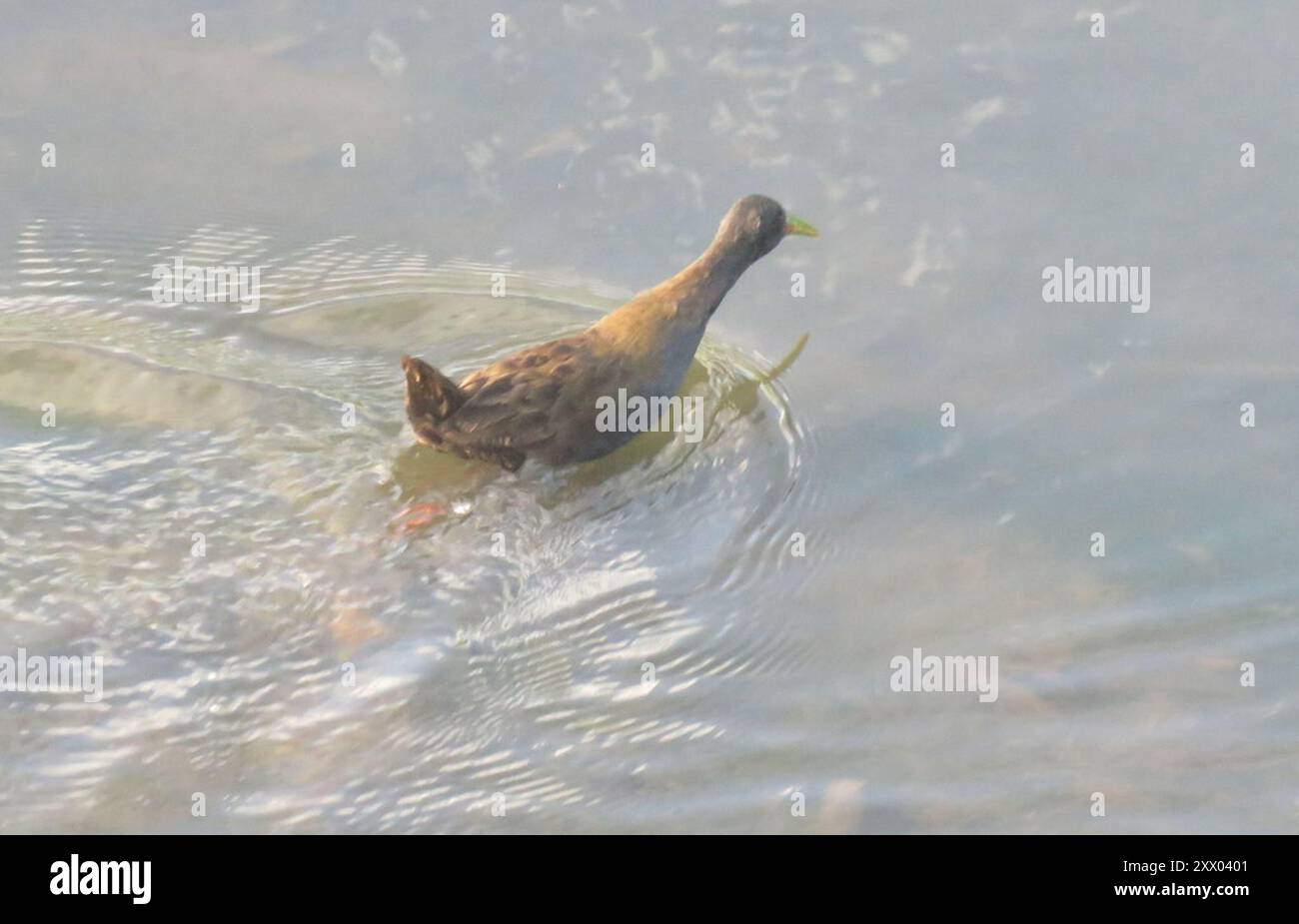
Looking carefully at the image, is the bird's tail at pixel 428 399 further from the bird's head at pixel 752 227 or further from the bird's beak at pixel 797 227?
the bird's beak at pixel 797 227

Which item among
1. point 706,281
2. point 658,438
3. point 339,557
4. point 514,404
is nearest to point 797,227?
point 706,281

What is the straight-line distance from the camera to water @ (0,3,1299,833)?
20.7ft

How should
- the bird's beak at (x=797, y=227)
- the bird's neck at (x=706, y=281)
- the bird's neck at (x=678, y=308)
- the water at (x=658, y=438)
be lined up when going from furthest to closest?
the bird's beak at (x=797, y=227) < the bird's neck at (x=706, y=281) < the bird's neck at (x=678, y=308) < the water at (x=658, y=438)

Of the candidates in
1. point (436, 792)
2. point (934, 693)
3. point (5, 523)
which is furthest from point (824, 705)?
point (5, 523)

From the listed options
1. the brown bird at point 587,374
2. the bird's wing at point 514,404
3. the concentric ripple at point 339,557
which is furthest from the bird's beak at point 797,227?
the bird's wing at point 514,404

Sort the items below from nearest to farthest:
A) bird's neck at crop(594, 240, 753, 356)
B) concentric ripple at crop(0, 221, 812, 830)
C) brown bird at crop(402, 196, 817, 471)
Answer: concentric ripple at crop(0, 221, 812, 830)
brown bird at crop(402, 196, 817, 471)
bird's neck at crop(594, 240, 753, 356)

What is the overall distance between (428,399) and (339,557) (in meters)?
0.84

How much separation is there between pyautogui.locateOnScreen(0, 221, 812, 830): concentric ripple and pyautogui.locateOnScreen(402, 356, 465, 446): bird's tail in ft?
0.88

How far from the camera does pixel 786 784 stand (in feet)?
20.3

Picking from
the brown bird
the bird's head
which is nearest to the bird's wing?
the brown bird

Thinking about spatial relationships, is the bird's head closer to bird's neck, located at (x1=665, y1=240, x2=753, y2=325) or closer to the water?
bird's neck, located at (x1=665, y1=240, x2=753, y2=325)

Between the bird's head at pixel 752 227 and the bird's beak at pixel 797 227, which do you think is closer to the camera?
the bird's head at pixel 752 227

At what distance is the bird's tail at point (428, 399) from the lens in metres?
7.36
